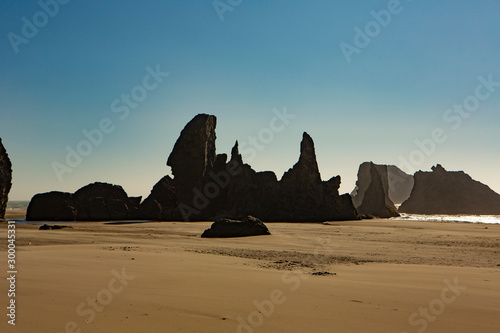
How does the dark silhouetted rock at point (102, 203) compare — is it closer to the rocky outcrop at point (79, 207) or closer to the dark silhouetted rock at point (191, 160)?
the rocky outcrop at point (79, 207)

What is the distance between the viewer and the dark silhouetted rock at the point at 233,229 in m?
17.6

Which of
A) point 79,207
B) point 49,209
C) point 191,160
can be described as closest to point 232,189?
point 191,160

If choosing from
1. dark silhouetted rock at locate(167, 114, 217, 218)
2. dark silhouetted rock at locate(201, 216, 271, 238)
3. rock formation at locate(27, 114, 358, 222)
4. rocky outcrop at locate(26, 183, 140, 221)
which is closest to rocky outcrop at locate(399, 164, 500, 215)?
rock formation at locate(27, 114, 358, 222)

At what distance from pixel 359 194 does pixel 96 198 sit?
84498mm

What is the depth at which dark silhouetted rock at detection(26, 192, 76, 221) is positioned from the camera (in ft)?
139

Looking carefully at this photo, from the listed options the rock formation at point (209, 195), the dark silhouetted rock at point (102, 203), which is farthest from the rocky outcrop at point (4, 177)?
the dark silhouetted rock at point (102, 203)

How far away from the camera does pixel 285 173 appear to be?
43781mm

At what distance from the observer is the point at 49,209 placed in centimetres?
4272

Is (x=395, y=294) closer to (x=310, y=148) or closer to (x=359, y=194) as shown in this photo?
(x=310, y=148)

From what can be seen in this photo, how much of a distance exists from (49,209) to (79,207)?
3.12m

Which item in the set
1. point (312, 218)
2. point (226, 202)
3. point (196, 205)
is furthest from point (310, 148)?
point (196, 205)

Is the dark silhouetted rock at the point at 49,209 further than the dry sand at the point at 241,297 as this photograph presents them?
Yes

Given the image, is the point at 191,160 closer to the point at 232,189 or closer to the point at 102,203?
the point at 232,189

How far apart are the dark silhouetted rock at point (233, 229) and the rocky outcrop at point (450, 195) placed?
95.5 m
